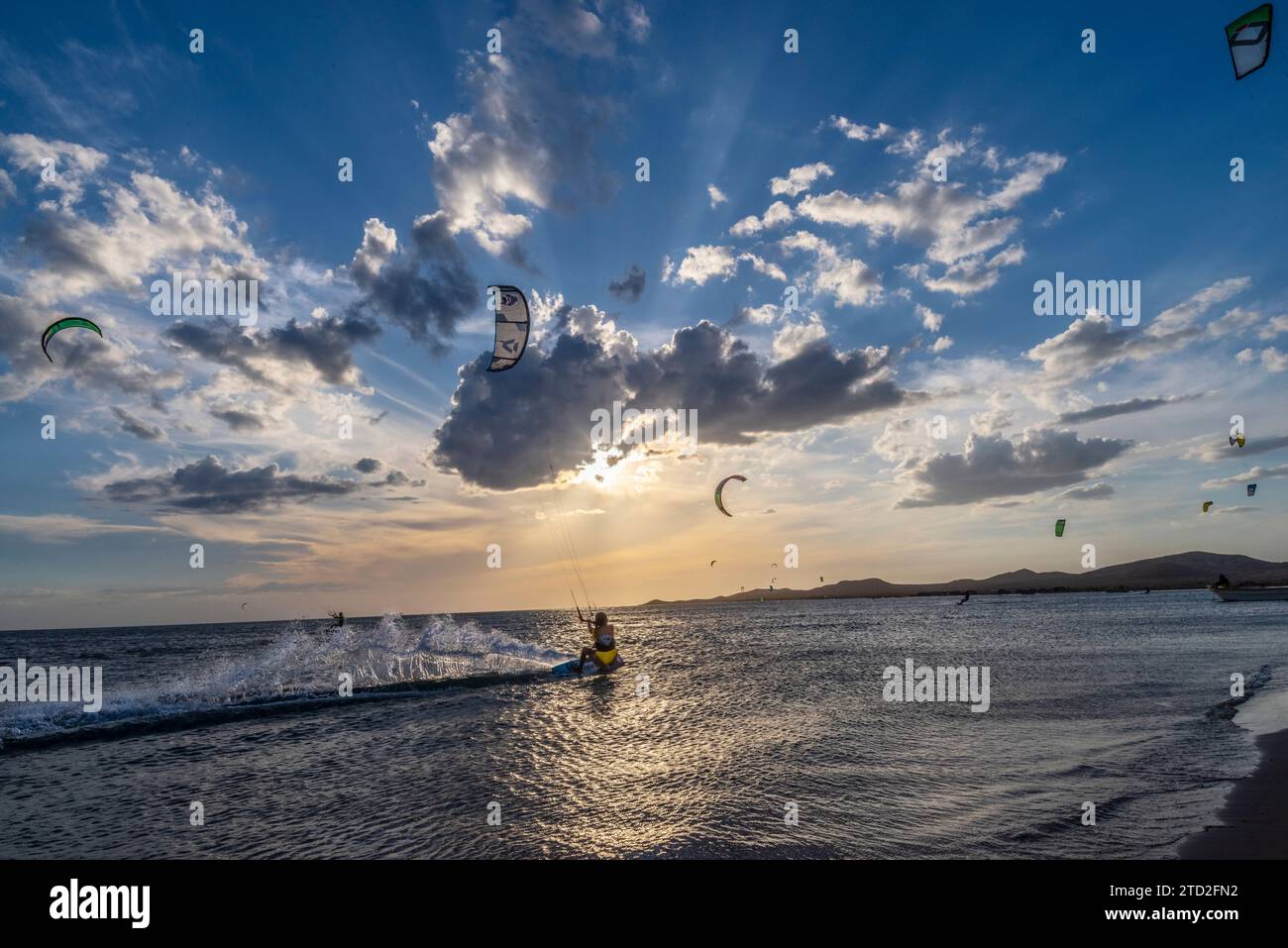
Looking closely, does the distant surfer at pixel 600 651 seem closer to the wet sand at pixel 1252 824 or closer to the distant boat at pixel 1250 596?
the wet sand at pixel 1252 824

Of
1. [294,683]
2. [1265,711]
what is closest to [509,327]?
[294,683]

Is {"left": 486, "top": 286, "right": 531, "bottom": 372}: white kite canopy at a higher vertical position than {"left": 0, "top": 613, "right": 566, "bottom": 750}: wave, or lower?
higher

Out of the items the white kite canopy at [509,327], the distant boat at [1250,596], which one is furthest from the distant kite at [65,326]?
the distant boat at [1250,596]

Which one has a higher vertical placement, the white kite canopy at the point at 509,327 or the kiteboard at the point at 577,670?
the white kite canopy at the point at 509,327

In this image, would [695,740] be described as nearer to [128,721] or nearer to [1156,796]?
Result: [1156,796]

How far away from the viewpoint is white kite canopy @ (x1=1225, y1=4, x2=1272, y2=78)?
40.8 ft

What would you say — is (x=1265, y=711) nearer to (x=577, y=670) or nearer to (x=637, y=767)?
(x=637, y=767)

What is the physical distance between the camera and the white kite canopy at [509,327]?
1677cm

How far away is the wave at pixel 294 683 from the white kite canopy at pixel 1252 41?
30181 mm

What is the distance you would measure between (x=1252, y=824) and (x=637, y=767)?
982 centimetres

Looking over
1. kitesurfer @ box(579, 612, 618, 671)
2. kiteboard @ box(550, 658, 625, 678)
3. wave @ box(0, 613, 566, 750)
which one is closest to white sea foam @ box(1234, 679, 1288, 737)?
kitesurfer @ box(579, 612, 618, 671)

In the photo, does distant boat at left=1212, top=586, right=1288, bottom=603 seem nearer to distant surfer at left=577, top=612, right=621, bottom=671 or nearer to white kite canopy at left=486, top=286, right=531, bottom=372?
distant surfer at left=577, top=612, right=621, bottom=671

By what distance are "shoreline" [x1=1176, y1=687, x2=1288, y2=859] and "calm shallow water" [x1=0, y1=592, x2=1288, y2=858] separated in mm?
310

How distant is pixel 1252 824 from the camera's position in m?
8.57
